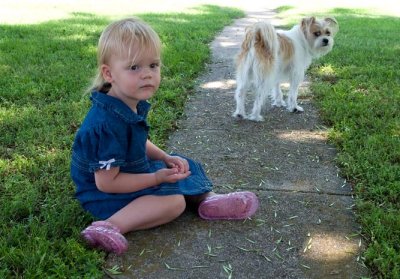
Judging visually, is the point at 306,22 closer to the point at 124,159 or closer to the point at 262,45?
the point at 262,45

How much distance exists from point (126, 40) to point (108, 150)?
616mm

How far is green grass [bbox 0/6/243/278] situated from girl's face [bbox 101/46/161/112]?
34.9 inches

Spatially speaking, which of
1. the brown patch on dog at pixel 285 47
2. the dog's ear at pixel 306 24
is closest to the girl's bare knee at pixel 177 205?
the brown patch on dog at pixel 285 47

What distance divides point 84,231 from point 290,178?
1.73m

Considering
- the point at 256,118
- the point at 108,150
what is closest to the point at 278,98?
the point at 256,118

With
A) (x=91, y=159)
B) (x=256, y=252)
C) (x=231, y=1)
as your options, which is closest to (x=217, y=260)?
(x=256, y=252)

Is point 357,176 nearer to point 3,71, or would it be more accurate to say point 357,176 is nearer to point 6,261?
point 6,261

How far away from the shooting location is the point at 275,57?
5305mm

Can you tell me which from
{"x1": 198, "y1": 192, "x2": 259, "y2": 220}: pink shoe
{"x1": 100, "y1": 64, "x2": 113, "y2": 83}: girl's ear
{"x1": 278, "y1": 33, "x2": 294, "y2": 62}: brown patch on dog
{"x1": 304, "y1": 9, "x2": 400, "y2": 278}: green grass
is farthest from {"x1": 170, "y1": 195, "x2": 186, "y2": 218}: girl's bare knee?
{"x1": 278, "y1": 33, "x2": 294, "y2": 62}: brown patch on dog

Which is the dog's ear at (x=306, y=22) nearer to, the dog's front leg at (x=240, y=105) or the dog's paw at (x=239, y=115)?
the dog's front leg at (x=240, y=105)

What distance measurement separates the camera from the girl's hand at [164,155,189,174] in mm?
2891

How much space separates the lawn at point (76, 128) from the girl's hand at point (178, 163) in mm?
630

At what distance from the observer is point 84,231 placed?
107 inches

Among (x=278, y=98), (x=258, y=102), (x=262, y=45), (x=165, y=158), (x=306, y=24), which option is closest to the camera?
(x=165, y=158)
